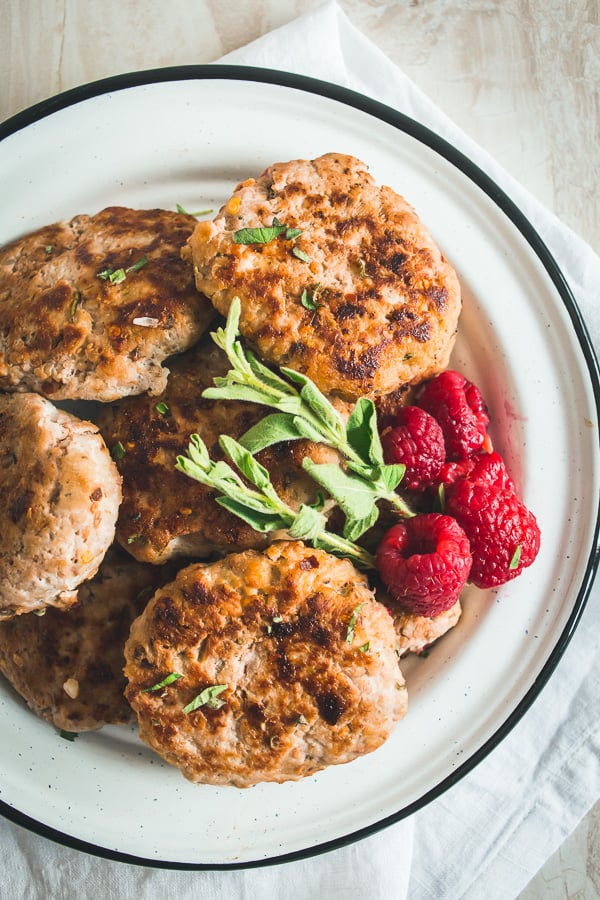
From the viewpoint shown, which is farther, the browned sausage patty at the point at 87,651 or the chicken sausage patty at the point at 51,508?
the browned sausage patty at the point at 87,651

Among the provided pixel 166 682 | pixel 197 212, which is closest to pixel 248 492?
pixel 166 682

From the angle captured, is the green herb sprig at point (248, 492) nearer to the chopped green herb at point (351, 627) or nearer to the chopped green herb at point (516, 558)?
the chopped green herb at point (351, 627)

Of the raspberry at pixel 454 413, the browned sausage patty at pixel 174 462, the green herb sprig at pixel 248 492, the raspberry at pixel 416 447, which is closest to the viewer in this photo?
the green herb sprig at pixel 248 492

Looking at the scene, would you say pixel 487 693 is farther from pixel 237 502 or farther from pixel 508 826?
pixel 237 502

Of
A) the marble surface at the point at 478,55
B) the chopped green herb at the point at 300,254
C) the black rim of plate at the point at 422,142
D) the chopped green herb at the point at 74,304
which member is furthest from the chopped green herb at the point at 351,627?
the marble surface at the point at 478,55

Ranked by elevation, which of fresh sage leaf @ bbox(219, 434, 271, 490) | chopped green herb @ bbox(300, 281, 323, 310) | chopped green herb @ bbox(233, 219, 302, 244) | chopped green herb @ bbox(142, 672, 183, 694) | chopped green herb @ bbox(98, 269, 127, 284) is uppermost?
chopped green herb @ bbox(233, 219, 302, 244)

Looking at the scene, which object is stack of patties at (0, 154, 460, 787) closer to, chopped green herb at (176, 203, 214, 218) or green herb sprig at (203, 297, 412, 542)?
green herb sprig at (203, 297, 412, 542)

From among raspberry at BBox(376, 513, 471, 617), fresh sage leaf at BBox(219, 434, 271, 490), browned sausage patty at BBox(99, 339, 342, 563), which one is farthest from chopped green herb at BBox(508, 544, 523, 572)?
fresh sage leaf at BBox(219, 434, 271, 490)

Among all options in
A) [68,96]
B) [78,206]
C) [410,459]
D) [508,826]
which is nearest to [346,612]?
[410,459]
